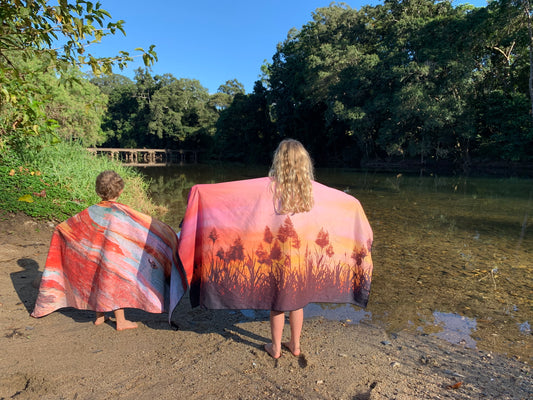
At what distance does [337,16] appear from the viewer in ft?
121

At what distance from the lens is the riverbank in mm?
2426

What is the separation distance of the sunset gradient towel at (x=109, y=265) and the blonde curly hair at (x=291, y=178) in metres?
1.15

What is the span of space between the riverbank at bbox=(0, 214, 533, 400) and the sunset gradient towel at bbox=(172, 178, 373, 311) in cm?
48

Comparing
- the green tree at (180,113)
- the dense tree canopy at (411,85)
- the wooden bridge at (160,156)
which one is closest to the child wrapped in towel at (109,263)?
the dense tree canopy at (411,85)

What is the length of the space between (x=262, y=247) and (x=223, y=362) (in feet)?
3.22

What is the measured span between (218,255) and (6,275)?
3251mm

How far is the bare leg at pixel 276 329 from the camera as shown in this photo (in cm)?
279

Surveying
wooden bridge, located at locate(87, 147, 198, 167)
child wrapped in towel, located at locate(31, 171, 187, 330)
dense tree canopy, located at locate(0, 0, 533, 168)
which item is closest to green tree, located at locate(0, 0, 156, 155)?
child wrapped in towel, located at locate(31, 171, 187, 330)

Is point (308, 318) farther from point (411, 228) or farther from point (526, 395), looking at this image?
point (411, 228)

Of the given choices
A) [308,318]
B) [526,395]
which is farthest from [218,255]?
[526,395]

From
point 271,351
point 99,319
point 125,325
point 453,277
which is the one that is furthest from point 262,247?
point 453,277

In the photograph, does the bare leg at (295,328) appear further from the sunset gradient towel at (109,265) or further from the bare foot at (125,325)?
the bare foot at (125,325)

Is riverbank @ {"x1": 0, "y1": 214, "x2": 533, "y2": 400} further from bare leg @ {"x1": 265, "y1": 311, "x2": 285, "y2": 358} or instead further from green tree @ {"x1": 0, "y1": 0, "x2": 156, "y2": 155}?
green tree @ {"x1": 0, "y1": 0, "x2": 156, "y2": 155}

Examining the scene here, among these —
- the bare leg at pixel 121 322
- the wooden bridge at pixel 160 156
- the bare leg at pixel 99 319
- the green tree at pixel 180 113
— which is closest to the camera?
the bare leg at pixel 121 322
